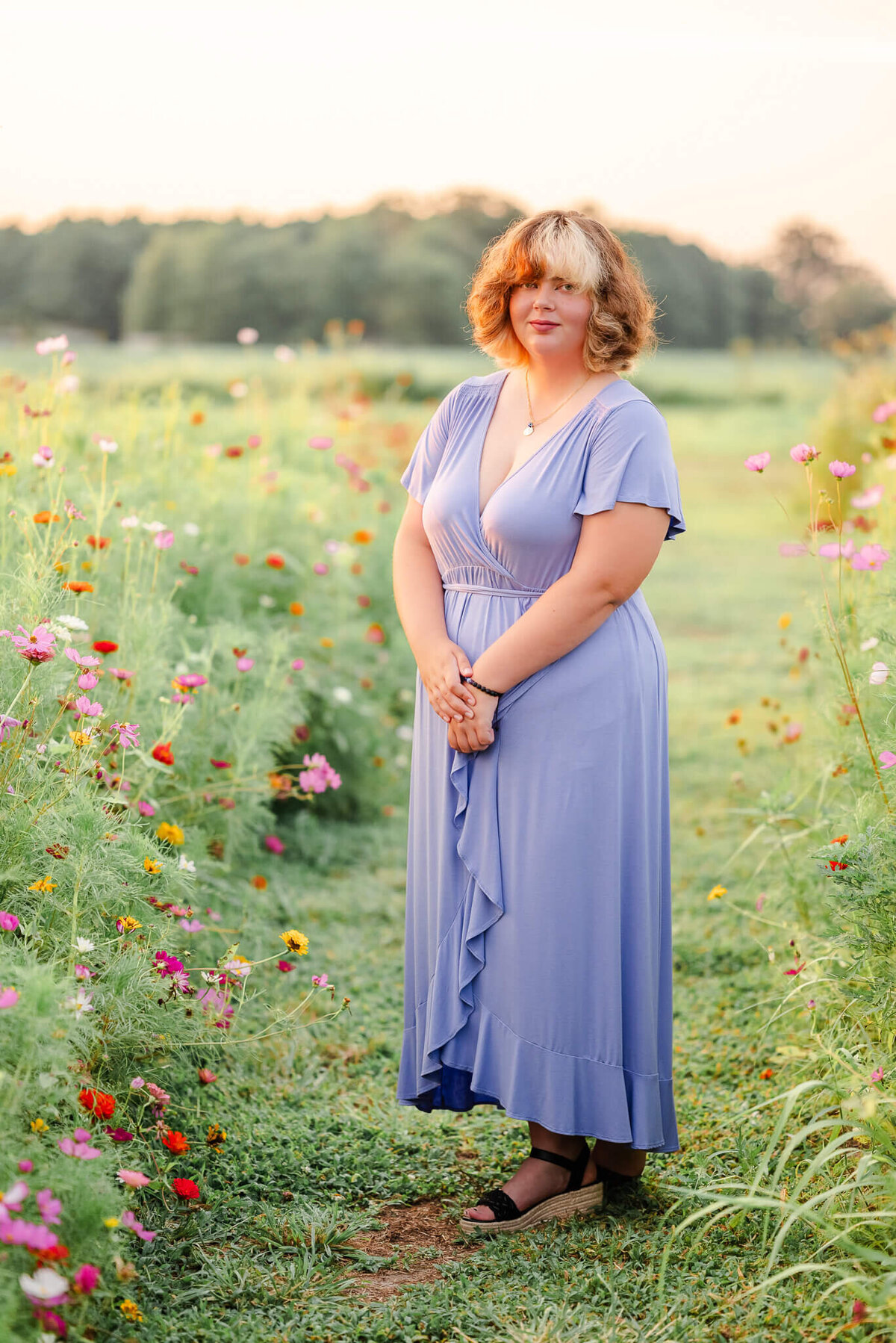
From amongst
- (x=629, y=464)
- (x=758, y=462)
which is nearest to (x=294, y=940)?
(x=629, y=464)

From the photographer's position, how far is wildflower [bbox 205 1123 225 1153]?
232 centimetres

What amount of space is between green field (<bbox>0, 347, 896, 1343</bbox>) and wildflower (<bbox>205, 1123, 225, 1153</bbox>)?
3 cm

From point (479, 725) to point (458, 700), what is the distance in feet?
0.20

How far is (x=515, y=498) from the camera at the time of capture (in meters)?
2.17

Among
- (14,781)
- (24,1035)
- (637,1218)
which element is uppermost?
(14,781)

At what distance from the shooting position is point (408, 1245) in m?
2.19

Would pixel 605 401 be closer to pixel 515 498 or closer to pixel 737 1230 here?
pixel 515 498

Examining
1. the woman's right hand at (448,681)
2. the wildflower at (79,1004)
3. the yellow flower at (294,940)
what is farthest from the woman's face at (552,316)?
the wildflower at (79,1004)

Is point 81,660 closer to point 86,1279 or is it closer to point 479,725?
point 479,725

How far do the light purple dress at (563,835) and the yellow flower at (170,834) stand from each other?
2.00 feet

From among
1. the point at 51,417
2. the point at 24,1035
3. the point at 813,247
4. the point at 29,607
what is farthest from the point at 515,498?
the point at 813,247

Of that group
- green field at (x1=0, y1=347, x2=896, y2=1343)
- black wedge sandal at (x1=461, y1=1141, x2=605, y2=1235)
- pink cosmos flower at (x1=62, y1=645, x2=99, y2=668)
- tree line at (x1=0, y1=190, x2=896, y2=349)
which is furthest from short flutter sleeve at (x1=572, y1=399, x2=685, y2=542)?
tree line at (x1=0, y1=190, x2=896, y2=349)

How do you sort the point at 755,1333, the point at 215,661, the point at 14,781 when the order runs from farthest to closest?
1. the point at 215,661
2. the point at 14,781
3. the point at 755,1333

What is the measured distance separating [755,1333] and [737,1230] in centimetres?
30
